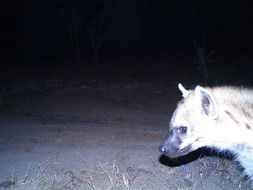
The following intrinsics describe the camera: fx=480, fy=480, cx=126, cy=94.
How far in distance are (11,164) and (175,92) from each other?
9739mm

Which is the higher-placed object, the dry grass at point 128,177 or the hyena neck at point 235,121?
the hyena neck at point 235,121

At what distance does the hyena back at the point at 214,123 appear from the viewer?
5.29 metres

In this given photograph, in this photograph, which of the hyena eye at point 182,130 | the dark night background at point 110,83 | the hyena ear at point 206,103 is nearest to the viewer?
the hyena ear at point 206,103

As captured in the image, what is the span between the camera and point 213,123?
5.31 meters

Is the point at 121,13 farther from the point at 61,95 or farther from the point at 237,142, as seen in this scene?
the point at 237,142

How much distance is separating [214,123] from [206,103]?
0.82 ft

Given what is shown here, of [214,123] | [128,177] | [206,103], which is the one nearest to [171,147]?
[214,123]

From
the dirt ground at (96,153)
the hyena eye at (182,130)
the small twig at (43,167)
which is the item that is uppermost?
the hyena eye at (182,130)

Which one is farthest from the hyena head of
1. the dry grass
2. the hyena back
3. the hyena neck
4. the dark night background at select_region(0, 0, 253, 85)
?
the dark night background at select_region(0, 0, 253, 85)

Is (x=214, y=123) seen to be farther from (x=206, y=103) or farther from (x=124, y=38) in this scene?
(x=124, y=38)

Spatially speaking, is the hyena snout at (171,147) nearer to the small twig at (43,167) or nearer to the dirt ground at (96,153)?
Result: the dirt ground at (96,153)

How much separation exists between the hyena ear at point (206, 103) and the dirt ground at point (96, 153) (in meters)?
1.78

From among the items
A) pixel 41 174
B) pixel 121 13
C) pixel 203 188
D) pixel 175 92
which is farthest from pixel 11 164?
pixel 121 13

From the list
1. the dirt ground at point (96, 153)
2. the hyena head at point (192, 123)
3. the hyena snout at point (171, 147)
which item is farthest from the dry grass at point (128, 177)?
the hyena head at point (192, 123)
